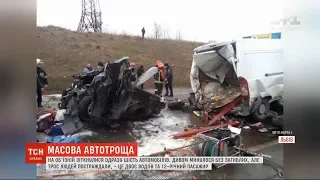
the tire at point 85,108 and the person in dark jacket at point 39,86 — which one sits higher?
the person in dark jacket at point 39,86

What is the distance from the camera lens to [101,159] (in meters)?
2.52

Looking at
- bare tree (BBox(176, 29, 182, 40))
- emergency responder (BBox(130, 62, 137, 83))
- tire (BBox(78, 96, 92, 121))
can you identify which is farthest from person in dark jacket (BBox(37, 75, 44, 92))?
bare tree (BBox(176, 29, 182, 40))

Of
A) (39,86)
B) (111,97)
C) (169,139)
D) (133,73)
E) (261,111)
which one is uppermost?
(133,73)

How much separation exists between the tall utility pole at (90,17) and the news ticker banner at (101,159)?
3.50 ft

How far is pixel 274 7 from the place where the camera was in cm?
261

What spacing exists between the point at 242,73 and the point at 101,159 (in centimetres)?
167

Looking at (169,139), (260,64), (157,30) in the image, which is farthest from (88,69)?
(260,64)

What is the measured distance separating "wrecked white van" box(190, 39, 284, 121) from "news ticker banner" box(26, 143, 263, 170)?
0.74m

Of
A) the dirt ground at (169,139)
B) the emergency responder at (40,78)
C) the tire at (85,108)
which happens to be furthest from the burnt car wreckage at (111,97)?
the emergency responder at (40,78)

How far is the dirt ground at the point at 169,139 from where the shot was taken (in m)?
2.58

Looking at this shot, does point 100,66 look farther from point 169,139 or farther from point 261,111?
point 261,111

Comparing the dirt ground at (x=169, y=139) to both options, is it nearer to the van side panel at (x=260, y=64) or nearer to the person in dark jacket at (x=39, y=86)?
the person in dark jacket at (x=39, y=86)

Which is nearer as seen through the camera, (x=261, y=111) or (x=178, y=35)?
(x=178, y=35)

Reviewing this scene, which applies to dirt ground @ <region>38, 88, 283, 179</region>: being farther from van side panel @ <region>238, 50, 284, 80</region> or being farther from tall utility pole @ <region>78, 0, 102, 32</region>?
tall utility pole @ <region>78, 0, 102, 32</region>
